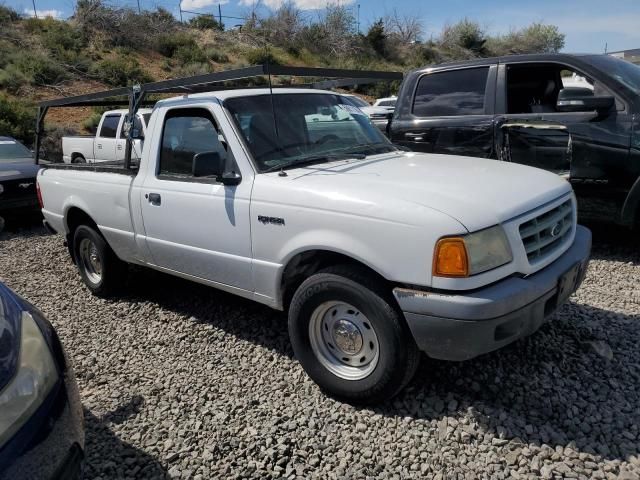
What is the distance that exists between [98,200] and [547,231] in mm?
3628

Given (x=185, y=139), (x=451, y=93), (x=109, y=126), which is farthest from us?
(x=109, y=126)

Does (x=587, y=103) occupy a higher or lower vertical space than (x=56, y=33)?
lower

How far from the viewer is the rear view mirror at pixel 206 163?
3.27 meters

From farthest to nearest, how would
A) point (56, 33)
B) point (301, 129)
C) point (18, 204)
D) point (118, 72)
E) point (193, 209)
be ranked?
1. point (56, 33)
2. point (118, 72)
3. point (18, 204)
4. point (301, 129)
5. point (193, 209)

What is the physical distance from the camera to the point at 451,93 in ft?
19.4

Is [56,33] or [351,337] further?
[56,33]

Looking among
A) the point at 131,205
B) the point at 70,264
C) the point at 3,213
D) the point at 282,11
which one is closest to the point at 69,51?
the point at 282,11

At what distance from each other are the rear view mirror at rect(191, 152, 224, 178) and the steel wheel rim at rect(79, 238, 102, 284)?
2.27 meters

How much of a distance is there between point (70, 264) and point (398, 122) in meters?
4.31

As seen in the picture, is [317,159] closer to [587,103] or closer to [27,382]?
[27,382]

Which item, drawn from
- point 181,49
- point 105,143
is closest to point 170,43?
point 181,49

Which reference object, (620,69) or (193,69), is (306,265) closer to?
(620,69)

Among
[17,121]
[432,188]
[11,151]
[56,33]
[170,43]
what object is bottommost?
[11,151]

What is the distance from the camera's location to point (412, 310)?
2.62 m
